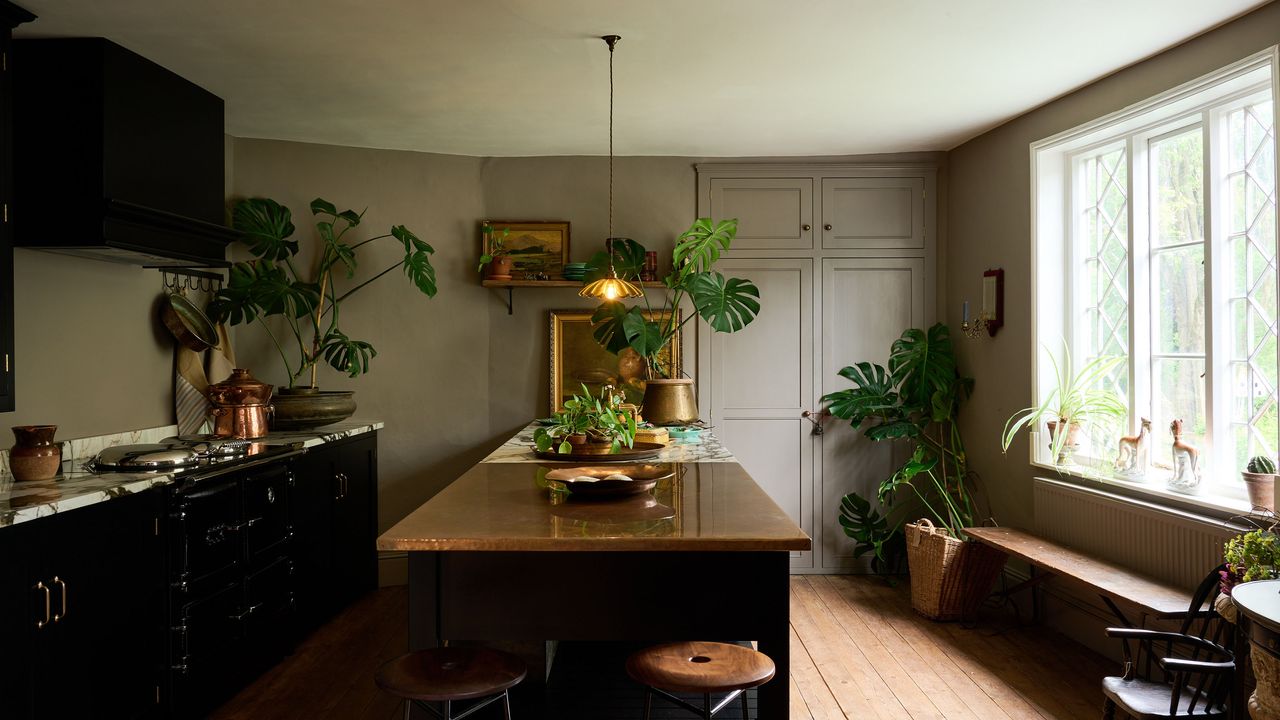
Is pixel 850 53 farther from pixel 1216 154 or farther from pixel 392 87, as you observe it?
pixel 392 87

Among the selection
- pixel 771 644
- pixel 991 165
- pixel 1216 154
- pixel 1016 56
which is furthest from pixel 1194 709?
pixel 991 165

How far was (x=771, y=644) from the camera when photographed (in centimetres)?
207

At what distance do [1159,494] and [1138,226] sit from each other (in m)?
1.20

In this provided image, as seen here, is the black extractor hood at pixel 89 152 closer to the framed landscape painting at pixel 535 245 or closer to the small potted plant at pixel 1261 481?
the framed landscape painting at pixel 535 245

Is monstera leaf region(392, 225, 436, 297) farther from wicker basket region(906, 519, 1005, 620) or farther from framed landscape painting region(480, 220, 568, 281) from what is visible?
wicker basket region(906, 519, 1005, 620)

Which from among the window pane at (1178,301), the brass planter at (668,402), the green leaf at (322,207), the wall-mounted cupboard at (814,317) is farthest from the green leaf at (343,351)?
the window pane at (1178,301)

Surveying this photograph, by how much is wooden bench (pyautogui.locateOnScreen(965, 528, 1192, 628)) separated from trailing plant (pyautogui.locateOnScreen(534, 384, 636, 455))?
6.34ft

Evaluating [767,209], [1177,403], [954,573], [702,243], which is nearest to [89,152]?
[702,243]

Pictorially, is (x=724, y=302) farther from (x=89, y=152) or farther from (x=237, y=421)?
(x=89, y=152)

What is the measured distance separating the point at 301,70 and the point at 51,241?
124 cm

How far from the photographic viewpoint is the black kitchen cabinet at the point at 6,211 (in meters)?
2.77

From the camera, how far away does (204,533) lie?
10.1 feet

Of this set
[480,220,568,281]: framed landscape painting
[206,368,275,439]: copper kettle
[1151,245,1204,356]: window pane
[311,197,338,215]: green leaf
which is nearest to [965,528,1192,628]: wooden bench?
[1151,245,1204,356]: window pane

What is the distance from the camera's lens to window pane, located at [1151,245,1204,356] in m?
3.38
